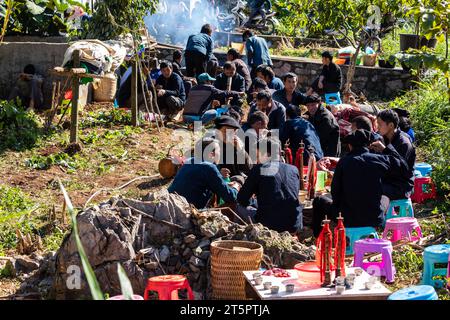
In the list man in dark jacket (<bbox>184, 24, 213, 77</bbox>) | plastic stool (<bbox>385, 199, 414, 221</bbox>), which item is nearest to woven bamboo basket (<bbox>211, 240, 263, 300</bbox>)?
plastic stool (<bbox>385, 199, 414, 221</bbox>)

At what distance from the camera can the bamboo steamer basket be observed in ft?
51.4

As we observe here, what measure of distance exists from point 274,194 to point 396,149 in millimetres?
1695

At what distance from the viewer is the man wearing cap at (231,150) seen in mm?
9438

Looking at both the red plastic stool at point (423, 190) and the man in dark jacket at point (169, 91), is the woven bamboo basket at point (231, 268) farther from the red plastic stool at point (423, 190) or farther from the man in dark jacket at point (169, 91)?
the man in dark jacket at point (169, 91)

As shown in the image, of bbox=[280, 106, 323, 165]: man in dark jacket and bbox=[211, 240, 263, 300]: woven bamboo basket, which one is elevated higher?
bbox=[280, 106, 323, 165]: man in dark jacket

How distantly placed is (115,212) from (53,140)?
602 cm

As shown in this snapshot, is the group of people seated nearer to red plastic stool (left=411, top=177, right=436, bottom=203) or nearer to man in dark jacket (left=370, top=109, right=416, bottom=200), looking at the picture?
man in dark jacket (left=370, top=109, right=416, bottom=200)

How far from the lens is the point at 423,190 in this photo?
1069cm

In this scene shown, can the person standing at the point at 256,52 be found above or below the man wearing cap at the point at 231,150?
above

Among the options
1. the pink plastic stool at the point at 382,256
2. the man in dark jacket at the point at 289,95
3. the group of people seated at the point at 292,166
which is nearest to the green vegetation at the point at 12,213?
the group of people seated at the point at 292,166

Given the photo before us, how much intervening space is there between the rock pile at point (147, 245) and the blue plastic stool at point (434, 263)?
0.93 meters

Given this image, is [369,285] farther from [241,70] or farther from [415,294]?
[241,70]

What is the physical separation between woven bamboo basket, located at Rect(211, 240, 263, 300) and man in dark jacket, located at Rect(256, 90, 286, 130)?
487 cm
